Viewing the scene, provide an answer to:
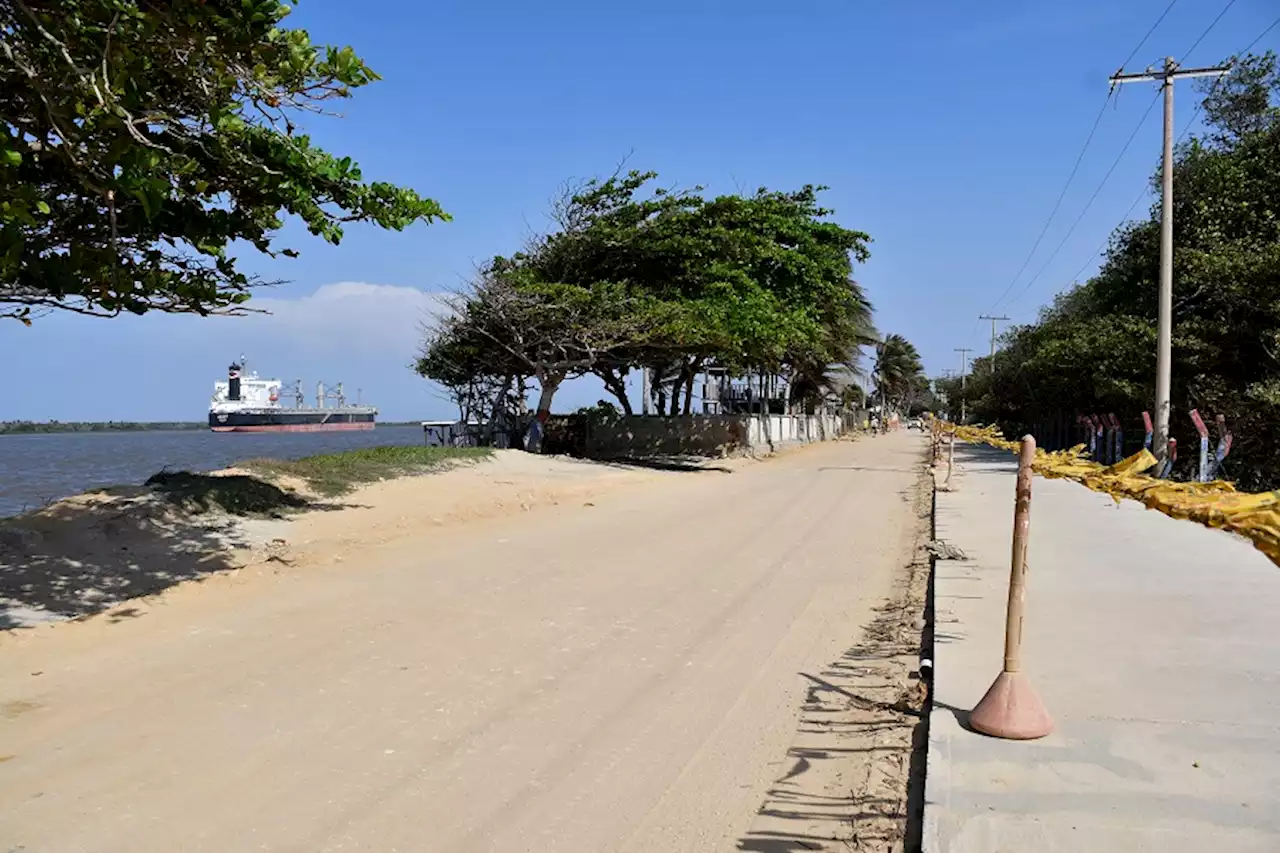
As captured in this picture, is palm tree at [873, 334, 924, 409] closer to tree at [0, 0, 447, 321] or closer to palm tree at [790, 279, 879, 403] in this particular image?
palm tree at [790, 279, 879, 403]

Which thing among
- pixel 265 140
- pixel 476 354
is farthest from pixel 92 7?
pixel 476 354

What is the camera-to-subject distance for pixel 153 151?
17.7 feet

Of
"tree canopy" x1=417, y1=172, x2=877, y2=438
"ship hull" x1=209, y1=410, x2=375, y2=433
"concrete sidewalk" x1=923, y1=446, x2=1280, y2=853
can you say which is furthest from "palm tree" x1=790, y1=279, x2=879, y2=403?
"ship hull" x1=209, y1=410, x2=375, y2=433

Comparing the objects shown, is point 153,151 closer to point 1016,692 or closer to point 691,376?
point 1016,692

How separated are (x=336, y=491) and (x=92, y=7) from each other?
10.0m

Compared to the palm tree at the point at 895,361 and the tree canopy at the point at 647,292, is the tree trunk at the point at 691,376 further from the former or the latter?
the palm tree at the point at 895,361

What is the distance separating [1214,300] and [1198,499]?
17.7 meters

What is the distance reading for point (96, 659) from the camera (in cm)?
649

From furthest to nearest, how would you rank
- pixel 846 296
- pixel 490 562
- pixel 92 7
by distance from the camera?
pixel 846 296
pixel 490 562
pixel 92 7

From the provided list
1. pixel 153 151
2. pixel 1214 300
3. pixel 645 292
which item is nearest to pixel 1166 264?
pixel 1214 300

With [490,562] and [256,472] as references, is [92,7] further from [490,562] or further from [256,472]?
[256,472]

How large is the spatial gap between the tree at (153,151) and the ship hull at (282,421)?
88.8 m

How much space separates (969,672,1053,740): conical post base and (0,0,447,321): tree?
4.97 m

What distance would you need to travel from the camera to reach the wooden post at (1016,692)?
4.66 metres
